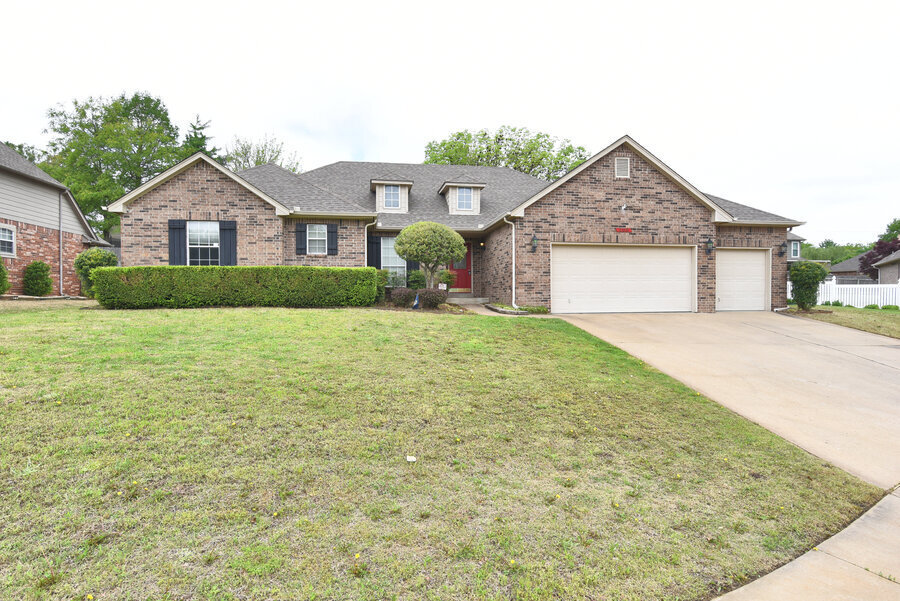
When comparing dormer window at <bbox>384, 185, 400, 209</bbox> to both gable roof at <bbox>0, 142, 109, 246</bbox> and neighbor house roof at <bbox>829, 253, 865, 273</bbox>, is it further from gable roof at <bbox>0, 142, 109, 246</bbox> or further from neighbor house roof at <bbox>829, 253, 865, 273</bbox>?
neighbor house roof at <bbox>829, 253, 865, 273</bbox>

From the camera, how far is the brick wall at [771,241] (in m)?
14.6

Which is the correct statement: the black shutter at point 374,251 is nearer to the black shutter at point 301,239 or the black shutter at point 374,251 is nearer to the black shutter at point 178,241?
the black shutter at point 301,239

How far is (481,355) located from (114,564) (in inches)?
204

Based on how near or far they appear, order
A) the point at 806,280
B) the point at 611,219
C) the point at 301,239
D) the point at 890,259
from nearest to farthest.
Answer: the point at 611,219, the point at 806,280, the point at 301,239, the point at 890,259

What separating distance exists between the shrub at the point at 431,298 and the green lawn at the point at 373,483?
6257 mm

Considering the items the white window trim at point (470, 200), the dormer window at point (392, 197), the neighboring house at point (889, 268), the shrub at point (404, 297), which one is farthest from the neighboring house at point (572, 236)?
the neighboring house at point (889, 268)

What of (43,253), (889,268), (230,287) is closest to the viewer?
(230,287)

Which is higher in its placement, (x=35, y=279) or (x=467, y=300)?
(x=35, y=279)

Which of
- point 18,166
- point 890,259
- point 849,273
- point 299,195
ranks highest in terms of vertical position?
point 18,166

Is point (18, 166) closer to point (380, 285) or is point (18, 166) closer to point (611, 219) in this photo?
point (380, 285)

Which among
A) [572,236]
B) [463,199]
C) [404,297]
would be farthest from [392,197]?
[572,236]

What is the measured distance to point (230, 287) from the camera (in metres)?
11.4

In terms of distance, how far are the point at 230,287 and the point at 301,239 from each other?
384 cm

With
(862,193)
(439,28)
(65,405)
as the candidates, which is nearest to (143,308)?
Answer: (65,405)
